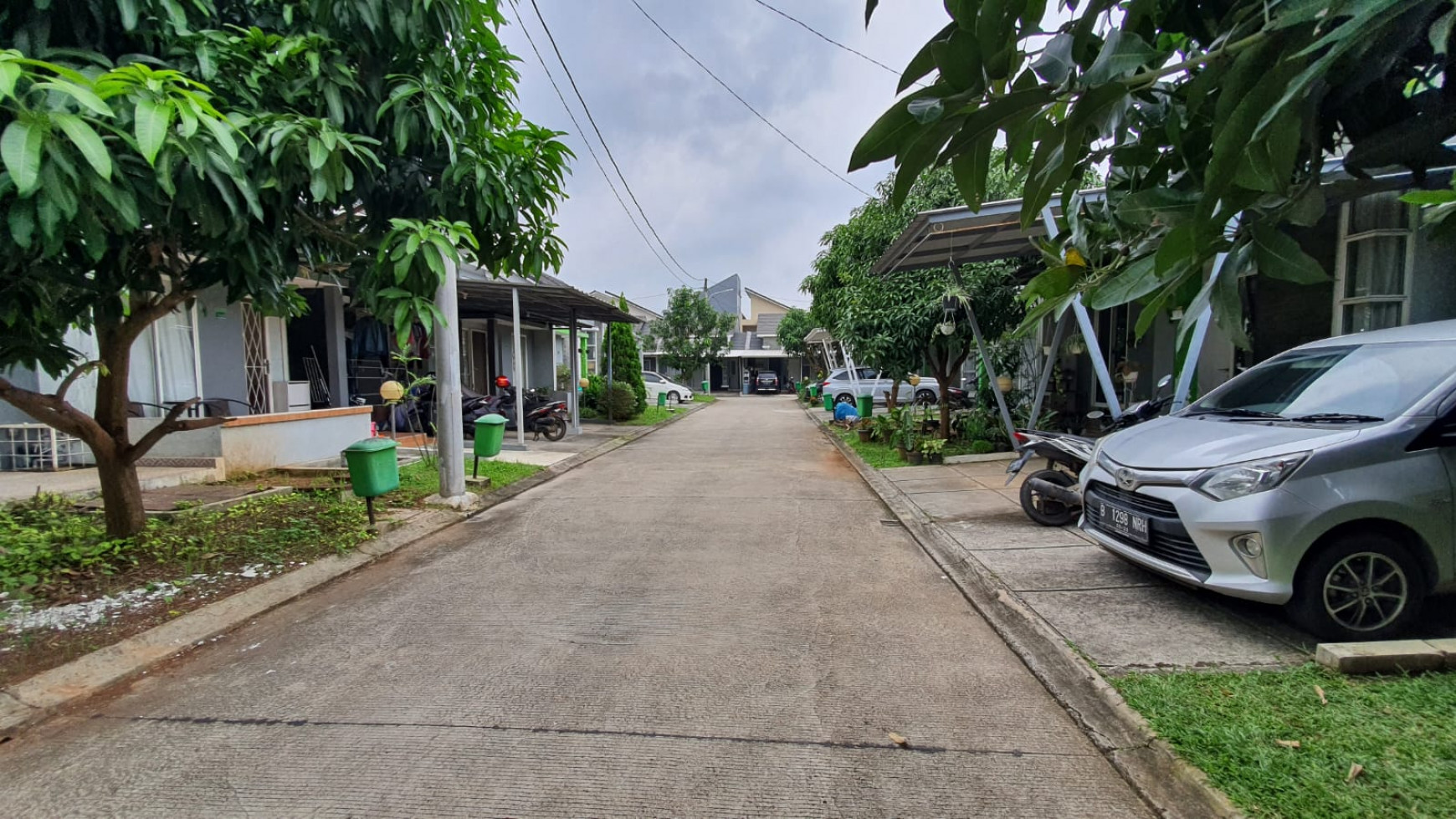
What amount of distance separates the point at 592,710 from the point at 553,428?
39.4 feet

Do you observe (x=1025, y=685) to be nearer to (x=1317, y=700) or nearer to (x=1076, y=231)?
(x=1317, y=700)

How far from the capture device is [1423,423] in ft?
11.5

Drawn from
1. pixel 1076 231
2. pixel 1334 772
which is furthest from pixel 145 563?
pixel 1334 772

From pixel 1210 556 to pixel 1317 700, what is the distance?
35.3 inches

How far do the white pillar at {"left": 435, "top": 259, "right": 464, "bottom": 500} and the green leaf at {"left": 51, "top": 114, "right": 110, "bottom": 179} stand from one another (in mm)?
5520

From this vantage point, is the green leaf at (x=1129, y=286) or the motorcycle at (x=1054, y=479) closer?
the green leaf at (x=1129, y=286)

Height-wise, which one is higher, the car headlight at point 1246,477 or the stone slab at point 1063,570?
the car headlight at point 1246,477

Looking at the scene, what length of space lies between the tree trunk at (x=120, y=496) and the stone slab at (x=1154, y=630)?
6618 millimetres

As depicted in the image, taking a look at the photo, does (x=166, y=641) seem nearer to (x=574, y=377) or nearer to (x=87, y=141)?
(x=87, y=141)

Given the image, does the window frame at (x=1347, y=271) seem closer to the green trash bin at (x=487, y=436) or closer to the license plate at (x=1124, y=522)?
the license plate at (x=1124, y=522)

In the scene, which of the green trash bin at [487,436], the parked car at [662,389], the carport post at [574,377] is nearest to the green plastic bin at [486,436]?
the green trash bin at [487,436]

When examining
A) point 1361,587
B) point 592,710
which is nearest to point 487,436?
point 592,710

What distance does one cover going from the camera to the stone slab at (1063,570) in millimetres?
4633

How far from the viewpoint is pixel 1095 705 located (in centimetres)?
314
